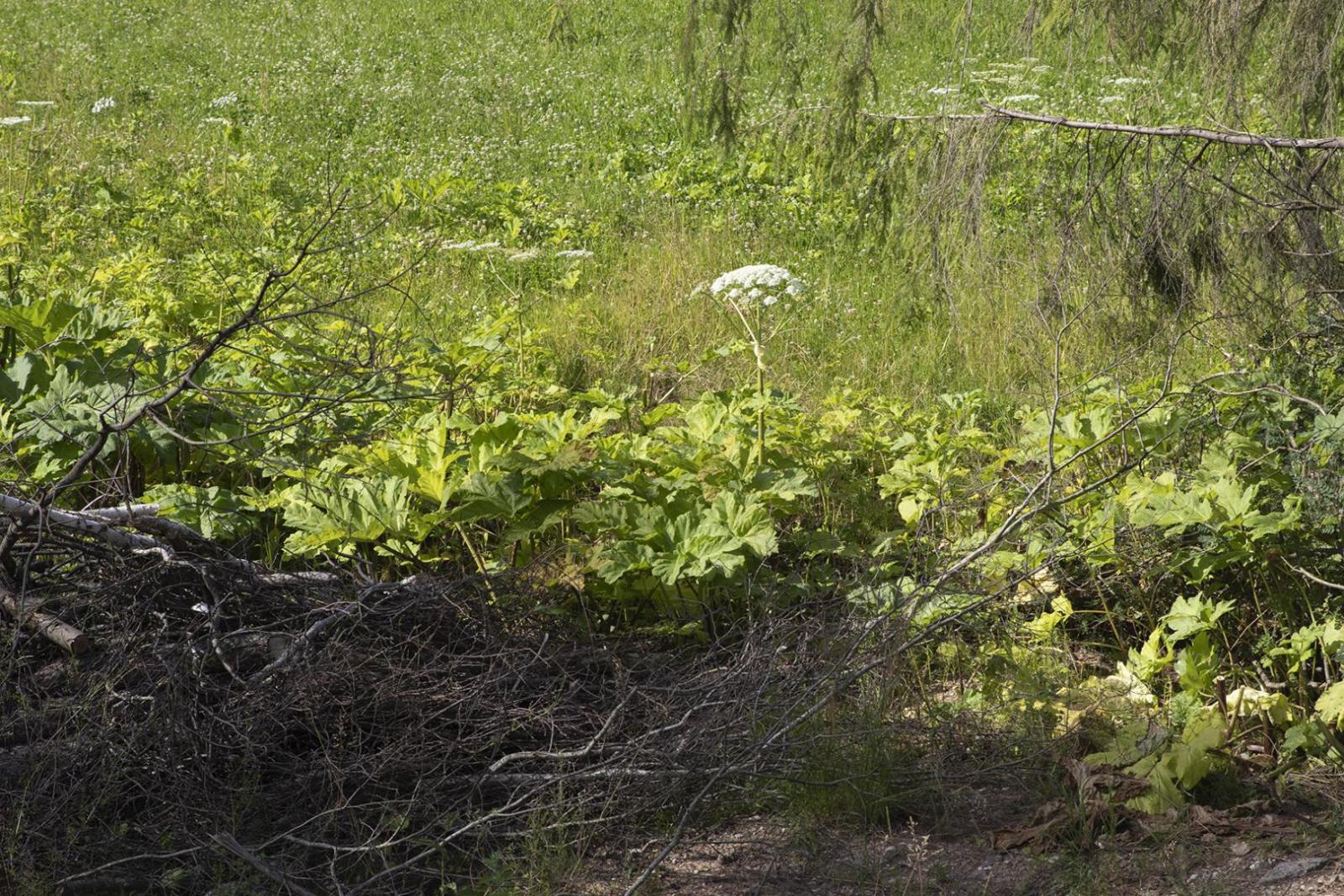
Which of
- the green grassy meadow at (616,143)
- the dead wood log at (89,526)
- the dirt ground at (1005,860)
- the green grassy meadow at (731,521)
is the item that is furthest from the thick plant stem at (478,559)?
the green grassy meadow at (616,143)

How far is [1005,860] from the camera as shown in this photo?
3051 mm

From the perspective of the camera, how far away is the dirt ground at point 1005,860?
289cm

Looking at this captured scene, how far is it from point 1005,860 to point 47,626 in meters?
2.34

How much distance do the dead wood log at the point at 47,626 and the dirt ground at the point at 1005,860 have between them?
134 centimetres

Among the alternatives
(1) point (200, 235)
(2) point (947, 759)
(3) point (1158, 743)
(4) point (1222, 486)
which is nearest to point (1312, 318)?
(4) point (1222, 486)

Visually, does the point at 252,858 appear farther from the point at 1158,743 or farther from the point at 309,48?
the point at 309,48

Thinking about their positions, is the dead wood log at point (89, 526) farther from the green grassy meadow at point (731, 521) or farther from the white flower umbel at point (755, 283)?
the white flower umbel at point (755, 283)

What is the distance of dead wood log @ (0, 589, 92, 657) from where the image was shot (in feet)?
10.5

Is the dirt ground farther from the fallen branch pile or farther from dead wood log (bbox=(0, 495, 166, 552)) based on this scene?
dead wood log (bbox=(0, 495, 166, 552))

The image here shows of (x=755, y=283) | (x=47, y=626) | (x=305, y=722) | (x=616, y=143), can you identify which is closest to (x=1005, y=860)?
(x=305, y=722)

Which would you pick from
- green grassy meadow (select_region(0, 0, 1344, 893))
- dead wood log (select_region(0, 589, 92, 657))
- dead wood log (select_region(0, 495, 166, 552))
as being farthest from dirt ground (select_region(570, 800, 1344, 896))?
dead wood log (select_region(0, 495, 166, 552))

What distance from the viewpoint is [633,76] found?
1416 centimetres

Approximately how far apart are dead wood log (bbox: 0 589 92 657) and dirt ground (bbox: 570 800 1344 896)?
134cm

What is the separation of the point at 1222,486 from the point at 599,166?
7.70m
